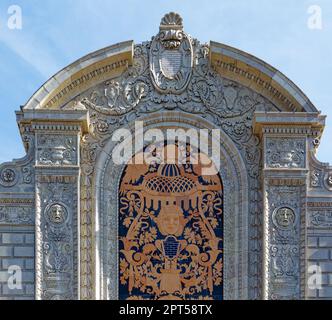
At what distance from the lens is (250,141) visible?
17.5 m

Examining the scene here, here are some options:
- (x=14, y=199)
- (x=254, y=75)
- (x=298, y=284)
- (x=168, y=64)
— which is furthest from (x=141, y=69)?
(x=298, y=284)

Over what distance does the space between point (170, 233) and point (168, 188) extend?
0.71 meters

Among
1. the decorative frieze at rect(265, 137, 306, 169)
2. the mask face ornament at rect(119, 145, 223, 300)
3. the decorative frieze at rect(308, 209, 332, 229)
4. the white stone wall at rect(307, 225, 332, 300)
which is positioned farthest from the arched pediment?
the white stone wall at rect(307, 225, 332, 300)

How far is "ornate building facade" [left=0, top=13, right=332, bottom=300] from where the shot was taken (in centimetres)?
1686

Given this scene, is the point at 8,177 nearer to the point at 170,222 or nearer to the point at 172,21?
the point at 170,222

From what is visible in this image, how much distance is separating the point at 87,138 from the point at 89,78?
3.17 ft

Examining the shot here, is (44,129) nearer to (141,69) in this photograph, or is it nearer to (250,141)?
(141,69)

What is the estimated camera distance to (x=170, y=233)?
1712cm

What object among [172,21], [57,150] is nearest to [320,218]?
[172,21]

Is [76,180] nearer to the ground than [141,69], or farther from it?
nearer to the ground

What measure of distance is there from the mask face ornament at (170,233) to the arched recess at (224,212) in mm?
112

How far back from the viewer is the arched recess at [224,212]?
55.6ft
